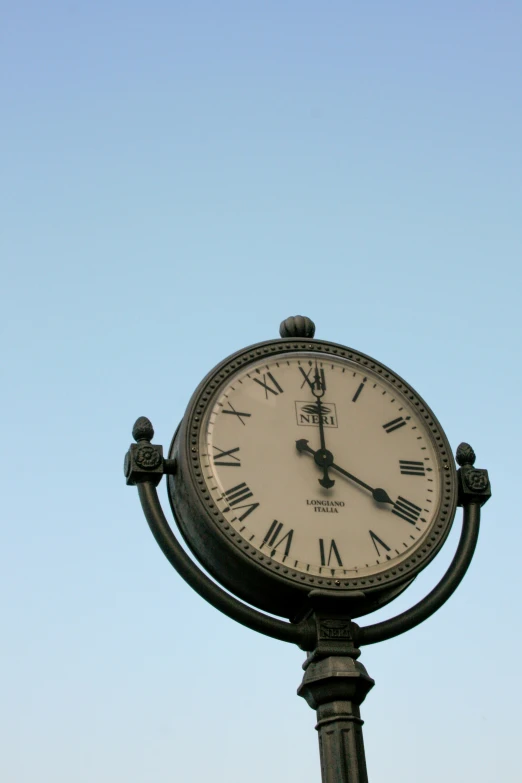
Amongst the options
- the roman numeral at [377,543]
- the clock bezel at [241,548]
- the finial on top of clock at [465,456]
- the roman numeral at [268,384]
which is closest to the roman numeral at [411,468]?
the clock bezel at [241,548]

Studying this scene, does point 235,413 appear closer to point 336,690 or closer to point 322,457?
point 322,457

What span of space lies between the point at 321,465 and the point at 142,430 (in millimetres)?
997

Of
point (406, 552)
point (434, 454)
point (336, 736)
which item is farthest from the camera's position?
point (434, 454)


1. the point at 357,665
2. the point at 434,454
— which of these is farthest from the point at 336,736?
the point at 434,454

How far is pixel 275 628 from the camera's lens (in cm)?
618

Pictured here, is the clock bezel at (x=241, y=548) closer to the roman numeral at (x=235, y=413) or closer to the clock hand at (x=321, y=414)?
the roman numeral at (x=235, y=413)

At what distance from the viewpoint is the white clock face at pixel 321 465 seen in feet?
20.8

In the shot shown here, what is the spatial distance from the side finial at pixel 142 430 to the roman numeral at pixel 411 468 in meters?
1.43

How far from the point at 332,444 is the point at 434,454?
0.59 metres

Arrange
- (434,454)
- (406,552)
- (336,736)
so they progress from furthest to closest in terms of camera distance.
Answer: (434,454) < (406,552) < (336,736)

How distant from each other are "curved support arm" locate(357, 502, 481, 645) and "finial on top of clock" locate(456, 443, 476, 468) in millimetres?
297

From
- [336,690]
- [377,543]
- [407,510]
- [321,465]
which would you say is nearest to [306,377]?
[321,465]

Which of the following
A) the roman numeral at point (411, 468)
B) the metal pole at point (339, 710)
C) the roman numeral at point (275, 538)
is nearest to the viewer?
the metal pole at point (339, 710)

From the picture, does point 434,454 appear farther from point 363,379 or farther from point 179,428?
point 179,428
